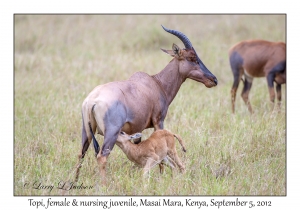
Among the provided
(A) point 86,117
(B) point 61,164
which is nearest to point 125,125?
(A) point 86,117

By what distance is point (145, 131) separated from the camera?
28.1 feet

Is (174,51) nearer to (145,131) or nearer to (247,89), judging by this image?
(145,131)

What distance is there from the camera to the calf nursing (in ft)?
21.0

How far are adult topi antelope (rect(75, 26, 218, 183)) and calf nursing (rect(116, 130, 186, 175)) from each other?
0.20m

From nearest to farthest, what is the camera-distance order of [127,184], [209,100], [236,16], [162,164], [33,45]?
[127,184], [162,164], [209,100], [33,45], [236,16]

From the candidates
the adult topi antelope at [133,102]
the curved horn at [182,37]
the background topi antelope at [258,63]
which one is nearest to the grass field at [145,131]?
the background topi antelope at [258,63]

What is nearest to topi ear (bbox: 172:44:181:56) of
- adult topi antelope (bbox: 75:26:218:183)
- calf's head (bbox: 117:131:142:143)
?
adult topi antelope (bbox: 75:26:218:183)

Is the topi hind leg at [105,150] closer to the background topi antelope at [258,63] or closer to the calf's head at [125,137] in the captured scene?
the calf's head at [125,137]

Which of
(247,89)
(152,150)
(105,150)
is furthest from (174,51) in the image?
(247,89)

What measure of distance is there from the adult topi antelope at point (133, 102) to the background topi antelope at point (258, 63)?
3.11 m

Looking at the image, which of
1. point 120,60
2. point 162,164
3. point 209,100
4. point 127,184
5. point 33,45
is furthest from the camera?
point 33,45

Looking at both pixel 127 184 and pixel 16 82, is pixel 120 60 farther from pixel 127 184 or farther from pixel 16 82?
pixel 127 184

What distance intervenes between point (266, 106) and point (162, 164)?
13.6 feet

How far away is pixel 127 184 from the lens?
20.3 feet
